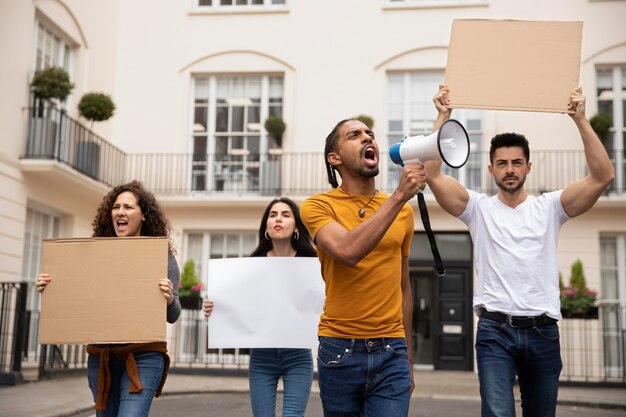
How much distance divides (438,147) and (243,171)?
50.5ft

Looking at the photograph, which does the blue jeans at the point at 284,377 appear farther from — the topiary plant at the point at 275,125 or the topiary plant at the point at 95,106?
the topiary plant at the point at 275,125

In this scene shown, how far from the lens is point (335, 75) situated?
1823 centimetres

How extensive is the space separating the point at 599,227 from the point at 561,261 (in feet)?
3.54

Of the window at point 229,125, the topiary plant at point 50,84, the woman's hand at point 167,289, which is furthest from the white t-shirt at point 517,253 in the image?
the window at point 229,125

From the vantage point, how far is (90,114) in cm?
1614

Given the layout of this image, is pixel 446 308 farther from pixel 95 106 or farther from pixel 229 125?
pixel 95 106

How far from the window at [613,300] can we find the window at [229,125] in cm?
776

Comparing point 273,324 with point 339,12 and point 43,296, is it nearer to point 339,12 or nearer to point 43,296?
point 43,296

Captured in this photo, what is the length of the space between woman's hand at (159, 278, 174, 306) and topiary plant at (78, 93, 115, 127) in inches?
506

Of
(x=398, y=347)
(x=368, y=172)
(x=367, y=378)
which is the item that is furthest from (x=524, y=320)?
(x=368, y=172)

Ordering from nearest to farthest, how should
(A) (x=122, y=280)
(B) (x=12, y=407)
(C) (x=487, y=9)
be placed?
(A) (x=122, y=280) → (B) (x=12, y=407) → (C) (x=487, y=9)

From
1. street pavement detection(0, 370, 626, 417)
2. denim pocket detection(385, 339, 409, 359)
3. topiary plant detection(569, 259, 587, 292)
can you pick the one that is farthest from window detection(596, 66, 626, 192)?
denim pocket detection(385, 339, 409, 359)

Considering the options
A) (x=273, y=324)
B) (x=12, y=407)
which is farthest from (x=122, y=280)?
(x=12, y=407)

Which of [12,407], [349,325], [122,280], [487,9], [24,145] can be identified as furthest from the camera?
[487,9]
